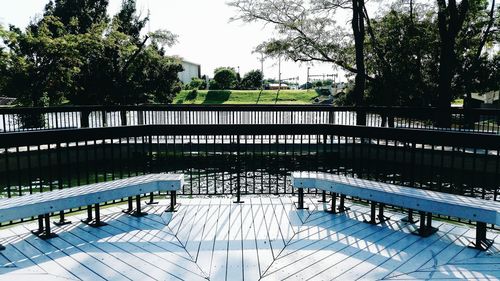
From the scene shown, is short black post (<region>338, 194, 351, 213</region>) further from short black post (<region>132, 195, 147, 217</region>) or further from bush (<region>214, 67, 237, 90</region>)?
bush (<region>214, 67, 237, 90</region>)

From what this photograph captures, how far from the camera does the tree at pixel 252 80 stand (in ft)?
161

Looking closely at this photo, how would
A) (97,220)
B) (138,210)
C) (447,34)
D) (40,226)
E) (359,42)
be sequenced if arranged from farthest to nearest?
(359,42)
(447,34)
(138,210)
(97,220)
(40,226)

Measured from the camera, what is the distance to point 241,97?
39.3 m

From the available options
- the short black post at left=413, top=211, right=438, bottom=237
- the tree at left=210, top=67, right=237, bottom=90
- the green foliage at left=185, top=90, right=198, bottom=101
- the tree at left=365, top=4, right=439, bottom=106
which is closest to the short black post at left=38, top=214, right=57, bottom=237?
the short black post at left=413, top=211, right=438, bottom=237

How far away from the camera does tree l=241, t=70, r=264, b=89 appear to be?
161 feet

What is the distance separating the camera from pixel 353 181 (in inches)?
204

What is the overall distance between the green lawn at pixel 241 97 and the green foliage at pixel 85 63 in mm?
11778

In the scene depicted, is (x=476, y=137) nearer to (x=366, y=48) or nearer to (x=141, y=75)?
(x=366, y=48)

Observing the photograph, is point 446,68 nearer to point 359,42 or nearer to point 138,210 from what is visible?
point 359,42

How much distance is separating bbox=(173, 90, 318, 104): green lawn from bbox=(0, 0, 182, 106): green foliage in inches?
464

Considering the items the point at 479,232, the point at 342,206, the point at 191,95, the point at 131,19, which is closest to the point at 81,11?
the point at 131,19

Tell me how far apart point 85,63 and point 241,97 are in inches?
862

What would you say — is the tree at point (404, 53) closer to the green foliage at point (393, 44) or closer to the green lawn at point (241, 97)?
the green foliage at point (393, 44)

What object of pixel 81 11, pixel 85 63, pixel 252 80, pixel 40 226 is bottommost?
pixel 40 226
